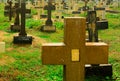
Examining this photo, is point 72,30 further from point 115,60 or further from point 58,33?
point 58,33

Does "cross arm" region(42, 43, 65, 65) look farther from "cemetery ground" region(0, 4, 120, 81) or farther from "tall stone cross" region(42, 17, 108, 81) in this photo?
"cemetery ground" region(0, 4, 120, 81)

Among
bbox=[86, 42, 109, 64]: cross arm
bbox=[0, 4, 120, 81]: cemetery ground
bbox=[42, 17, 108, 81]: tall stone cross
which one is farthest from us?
bbox=[0, 4, 120, 81]: cemetery ground

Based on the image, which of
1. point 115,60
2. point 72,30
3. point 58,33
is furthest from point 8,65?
point 58,33

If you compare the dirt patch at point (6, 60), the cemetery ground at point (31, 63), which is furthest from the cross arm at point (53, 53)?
the dirt patch at point (6, 60)

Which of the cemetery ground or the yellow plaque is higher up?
the yellow plaque

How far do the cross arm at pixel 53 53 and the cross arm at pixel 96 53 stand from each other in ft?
0.89

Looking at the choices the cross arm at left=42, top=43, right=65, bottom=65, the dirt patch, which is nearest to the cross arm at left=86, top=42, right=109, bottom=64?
the cross arm at left=42, top=43, right=65, bottom=65

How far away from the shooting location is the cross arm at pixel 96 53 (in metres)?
3.45

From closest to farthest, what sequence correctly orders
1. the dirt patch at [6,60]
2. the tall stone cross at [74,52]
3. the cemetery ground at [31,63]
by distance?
the tall stone cross at [74,52] → the cemetery ground at [31,63] → the dirt patch at [6,60]

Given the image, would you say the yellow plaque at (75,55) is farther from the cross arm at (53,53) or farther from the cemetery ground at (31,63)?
the cemetery ground at (31,63)

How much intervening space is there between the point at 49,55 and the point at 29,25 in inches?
422

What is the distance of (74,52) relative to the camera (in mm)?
3396

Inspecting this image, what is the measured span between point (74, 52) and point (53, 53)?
0.72 ft

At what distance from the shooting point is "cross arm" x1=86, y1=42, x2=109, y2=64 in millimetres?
3453
